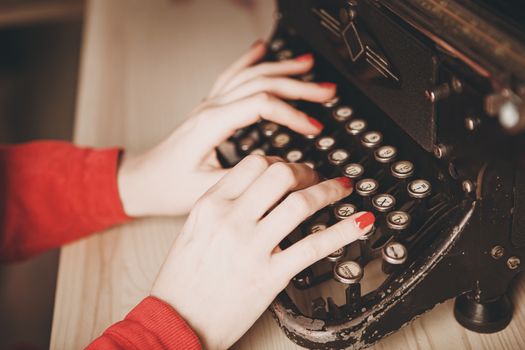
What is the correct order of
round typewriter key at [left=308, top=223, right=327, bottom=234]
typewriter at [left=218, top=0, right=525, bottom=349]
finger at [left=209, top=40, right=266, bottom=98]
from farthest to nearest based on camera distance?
finger at [left=209, top=40, right=266, bottom=98] → round typewriter key at [left=308, top=223, right=327, bottom=234] → typewriter at [left=218, top=0, right=525, bottom=349]

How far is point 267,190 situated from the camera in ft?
2.85

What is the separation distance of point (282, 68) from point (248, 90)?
100 mm

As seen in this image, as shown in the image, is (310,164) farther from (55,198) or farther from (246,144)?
(55,198)

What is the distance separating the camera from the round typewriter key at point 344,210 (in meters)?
0.91

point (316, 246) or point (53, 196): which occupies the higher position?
point (316, 246)

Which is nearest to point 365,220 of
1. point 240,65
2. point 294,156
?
point 294,156

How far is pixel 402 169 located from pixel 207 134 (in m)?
0.35

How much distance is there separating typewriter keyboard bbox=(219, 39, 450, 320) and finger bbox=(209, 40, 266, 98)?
0.14 m

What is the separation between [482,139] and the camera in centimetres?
75

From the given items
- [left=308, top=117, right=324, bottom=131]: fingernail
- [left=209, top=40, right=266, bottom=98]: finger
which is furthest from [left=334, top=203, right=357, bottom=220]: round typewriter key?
[left=209, top=40, right=266, bottom=98]: finger

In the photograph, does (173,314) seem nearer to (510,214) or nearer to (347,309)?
(347,309)

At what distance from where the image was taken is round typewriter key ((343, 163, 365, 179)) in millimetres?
979

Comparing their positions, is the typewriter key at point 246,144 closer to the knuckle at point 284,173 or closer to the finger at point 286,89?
the finger at point 286,89

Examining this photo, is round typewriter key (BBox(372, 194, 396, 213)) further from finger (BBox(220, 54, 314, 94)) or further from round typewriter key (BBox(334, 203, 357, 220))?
finger (BBox(220, 54, 314, 94))
